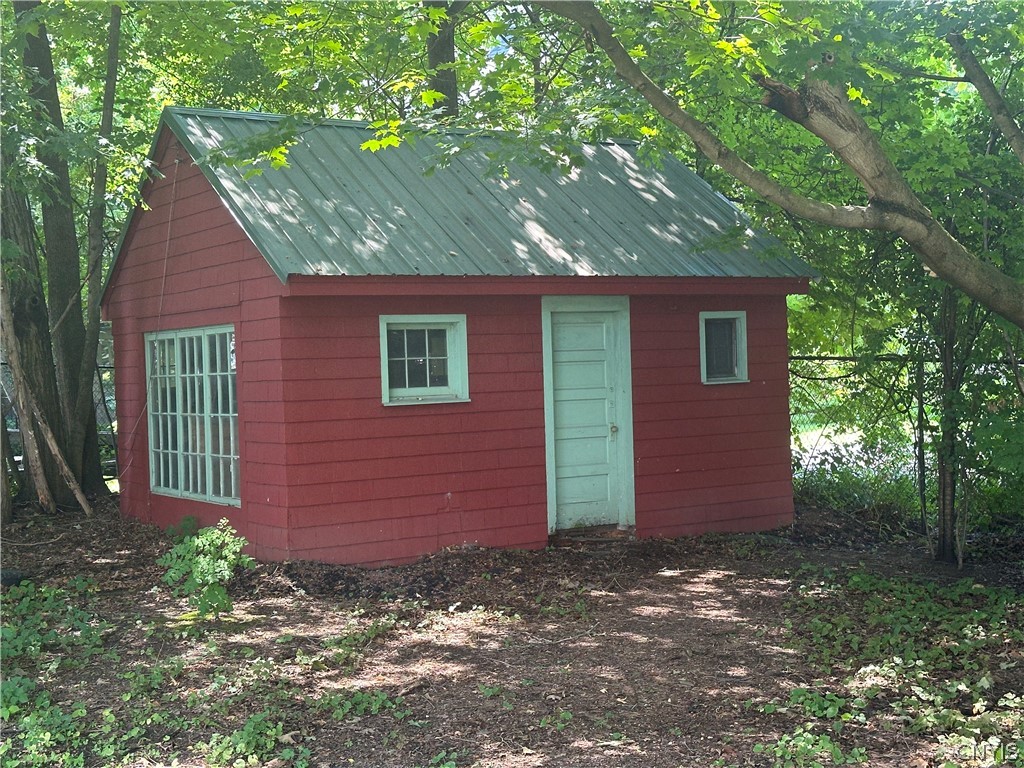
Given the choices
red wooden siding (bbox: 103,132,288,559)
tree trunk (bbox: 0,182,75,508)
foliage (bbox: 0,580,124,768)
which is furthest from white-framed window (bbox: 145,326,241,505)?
foliage (bbox: 0,580,124,768)

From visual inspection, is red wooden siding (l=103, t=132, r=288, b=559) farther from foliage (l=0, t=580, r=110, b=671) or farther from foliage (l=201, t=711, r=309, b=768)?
foliage (l=201, t=711, r=309, b=768)

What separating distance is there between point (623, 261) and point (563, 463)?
2.00 metres

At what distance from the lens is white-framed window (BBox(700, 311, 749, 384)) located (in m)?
11.1

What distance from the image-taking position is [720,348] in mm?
11234

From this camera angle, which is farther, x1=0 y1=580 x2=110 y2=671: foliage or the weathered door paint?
the weathered door paint

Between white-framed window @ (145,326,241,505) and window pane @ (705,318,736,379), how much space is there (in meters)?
4.79

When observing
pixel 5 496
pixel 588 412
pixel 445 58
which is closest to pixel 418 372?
pixel 588 412

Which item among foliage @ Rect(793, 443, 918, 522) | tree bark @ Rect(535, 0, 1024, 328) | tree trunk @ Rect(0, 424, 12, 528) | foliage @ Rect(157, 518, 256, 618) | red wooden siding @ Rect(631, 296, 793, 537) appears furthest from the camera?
foliage @ Rect(793, 443, 918, 522)

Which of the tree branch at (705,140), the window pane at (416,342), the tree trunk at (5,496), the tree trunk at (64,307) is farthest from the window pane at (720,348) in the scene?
the tree trunk at (5,496)

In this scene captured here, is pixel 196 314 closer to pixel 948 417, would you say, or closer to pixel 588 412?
pixel 588 412

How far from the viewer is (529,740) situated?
5.10 m

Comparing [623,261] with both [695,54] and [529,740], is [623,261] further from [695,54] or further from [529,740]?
[529,740]

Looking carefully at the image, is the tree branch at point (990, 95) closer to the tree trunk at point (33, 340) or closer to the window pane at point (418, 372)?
the window pane at point (418, 372)

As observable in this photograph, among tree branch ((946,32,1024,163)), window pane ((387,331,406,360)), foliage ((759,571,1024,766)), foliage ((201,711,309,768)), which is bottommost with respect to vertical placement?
foliage ((759,571,1024,766))
